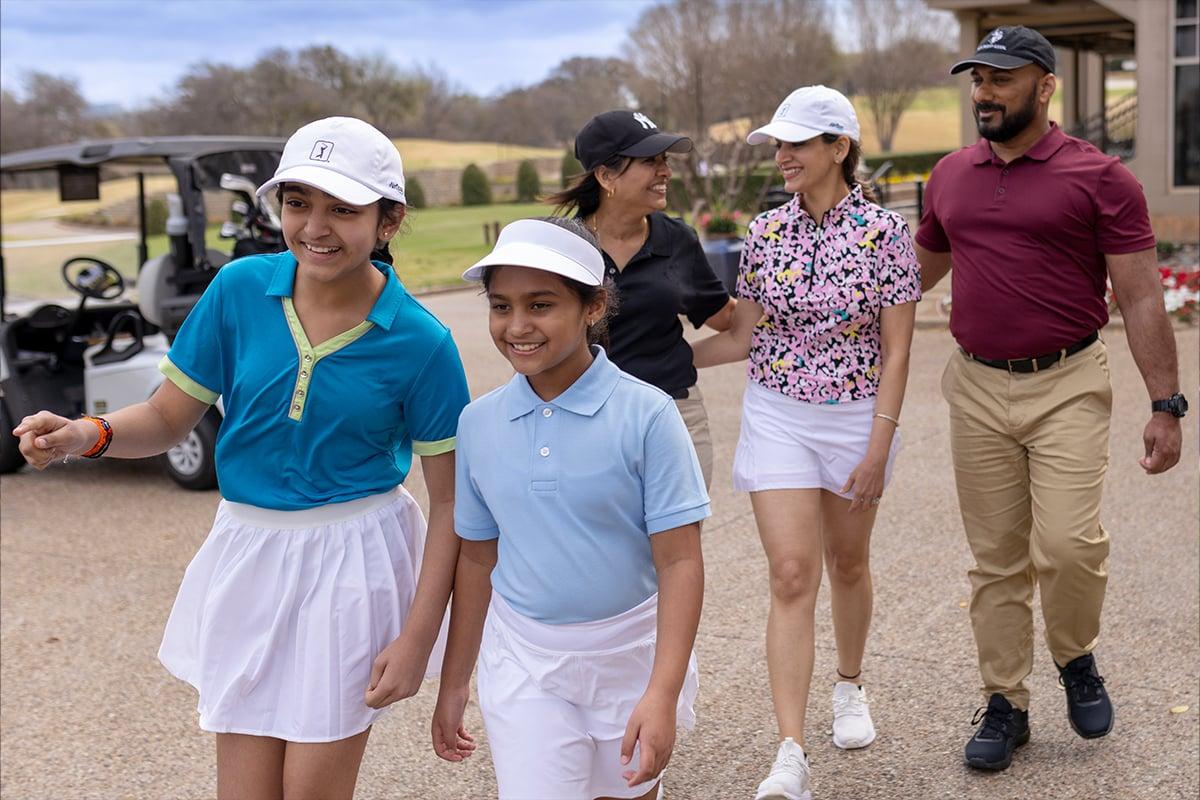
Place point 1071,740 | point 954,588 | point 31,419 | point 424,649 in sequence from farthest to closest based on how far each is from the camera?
point 954,588, point 1071,740, point 424,649, point 31,419

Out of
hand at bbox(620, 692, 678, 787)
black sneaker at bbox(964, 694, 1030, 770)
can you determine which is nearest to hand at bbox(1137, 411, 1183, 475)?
black sneaker at bbox(964, 694, 1030, 770)

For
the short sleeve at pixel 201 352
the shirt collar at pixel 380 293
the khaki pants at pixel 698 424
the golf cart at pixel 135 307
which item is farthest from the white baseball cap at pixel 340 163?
the golf cart at pixel 135 307

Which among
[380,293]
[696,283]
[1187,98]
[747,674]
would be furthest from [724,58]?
[380,293]

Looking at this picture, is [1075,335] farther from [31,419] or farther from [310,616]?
[31,419]

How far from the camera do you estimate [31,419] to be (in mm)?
2693

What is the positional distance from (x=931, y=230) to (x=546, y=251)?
2.27 metres

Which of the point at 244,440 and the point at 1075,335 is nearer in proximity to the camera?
the point at 244,440

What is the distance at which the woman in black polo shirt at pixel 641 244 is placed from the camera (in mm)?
4031

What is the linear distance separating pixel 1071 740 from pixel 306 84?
3335 inches

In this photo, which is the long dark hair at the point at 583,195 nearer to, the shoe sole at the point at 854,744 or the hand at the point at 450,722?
the hand at the point at 450,722

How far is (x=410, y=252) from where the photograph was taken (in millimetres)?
39531

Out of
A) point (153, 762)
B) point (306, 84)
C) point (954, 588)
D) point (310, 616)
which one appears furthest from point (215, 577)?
point (306, 84)

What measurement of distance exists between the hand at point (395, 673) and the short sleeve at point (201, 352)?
0.67 meters

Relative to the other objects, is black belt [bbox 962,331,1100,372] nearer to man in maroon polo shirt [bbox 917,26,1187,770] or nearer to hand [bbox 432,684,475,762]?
man in maroon polo shirt [bbox 917,26,1187,770]
